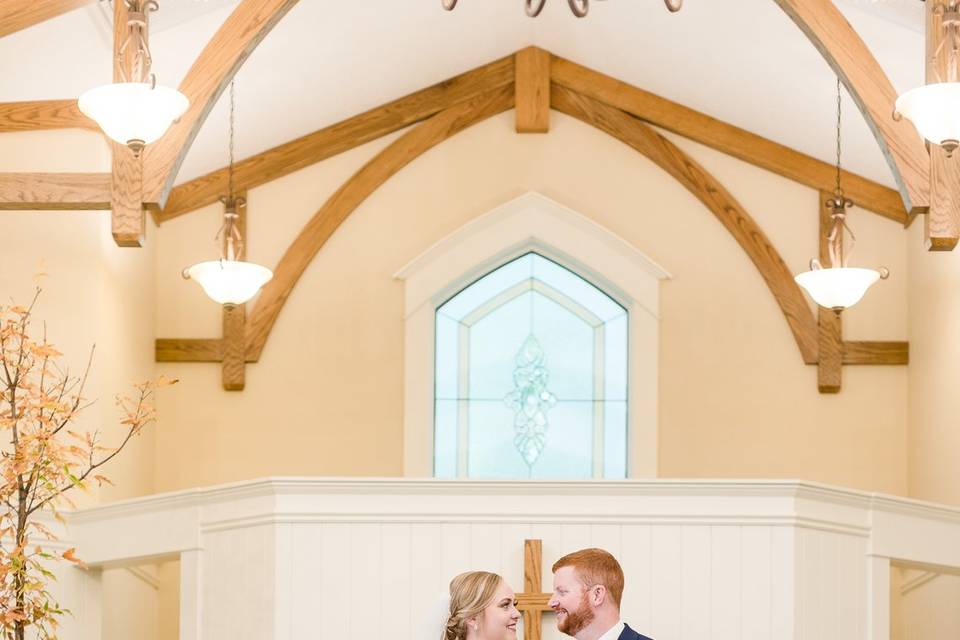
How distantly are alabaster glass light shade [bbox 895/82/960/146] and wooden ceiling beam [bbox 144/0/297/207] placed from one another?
274 cm

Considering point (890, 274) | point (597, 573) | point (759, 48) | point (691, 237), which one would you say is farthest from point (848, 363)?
point (597, 573)

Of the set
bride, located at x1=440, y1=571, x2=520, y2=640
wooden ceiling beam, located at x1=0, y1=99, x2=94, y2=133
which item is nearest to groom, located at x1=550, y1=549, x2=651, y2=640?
bride, located at x1=440, y1=571, x2=520, y2=640

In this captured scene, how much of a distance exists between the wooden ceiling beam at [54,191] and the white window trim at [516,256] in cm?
314

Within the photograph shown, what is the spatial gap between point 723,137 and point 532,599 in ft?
13.4

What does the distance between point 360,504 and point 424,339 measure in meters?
2.99

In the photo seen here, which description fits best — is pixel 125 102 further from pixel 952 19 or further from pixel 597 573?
pixel 952 19

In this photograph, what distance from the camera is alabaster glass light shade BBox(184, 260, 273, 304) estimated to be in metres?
8.36

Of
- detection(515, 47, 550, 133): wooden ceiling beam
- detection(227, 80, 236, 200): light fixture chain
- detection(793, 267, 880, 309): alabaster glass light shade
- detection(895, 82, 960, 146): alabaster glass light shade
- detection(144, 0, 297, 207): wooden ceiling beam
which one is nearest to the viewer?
detection(895, 82, 960, 146): alabaster glass light shade

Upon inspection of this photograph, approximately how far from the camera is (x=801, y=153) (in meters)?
9.77

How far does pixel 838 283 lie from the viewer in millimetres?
8281

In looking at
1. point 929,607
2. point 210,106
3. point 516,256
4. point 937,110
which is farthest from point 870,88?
point 516,256

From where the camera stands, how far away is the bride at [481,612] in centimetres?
490

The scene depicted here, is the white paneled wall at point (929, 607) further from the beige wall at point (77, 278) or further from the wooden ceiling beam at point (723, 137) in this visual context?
the beige wall at point (77, 278)

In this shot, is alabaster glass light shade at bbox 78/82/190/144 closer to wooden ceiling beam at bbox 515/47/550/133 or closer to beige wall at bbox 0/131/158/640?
beige wall at bbox 0/131/158/640
